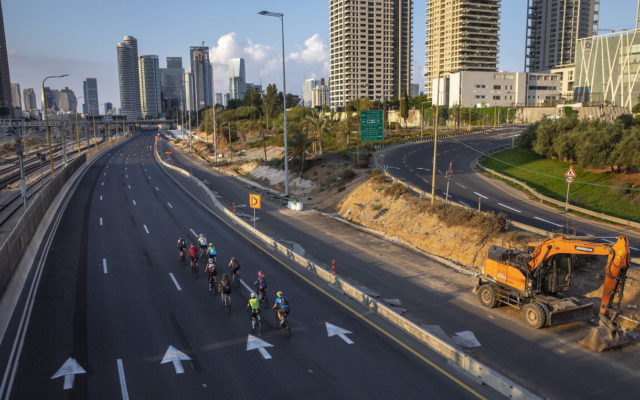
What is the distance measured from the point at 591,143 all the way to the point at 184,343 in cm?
3904

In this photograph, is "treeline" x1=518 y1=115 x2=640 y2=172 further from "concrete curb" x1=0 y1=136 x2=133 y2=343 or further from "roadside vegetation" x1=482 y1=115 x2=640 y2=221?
"concrete curb" x1=0 y1=136 x2=133 y2=343

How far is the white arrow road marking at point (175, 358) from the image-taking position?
1354 cm

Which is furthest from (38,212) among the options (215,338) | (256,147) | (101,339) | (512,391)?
(256,147)

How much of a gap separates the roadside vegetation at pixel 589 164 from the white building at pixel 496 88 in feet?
301

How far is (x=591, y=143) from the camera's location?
132ft

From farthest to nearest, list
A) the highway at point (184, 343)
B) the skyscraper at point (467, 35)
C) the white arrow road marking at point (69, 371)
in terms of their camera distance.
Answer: the skyscraper at point (467, 35) < the white arrow road marking at point (69, 371) < the highway at point (184, 343)

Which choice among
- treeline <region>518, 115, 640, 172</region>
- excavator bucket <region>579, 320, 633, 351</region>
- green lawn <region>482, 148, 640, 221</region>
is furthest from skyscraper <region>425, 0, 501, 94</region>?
excavator bucket <region>579, 320, 633, 351</region>

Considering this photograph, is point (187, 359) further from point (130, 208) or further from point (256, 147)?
point (256, 147)

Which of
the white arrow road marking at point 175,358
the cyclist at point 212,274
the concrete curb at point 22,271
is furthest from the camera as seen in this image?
the cyclist at point 212,274

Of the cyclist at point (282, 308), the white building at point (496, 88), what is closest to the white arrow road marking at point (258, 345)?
the cyclist at point (282, 308)

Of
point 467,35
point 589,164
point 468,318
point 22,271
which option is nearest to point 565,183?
point 589,164

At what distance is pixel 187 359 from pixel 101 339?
3.64 m

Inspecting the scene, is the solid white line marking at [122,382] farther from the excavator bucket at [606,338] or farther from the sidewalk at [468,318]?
the excavator bucket at [606,338]

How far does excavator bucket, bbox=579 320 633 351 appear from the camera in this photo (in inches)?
570
